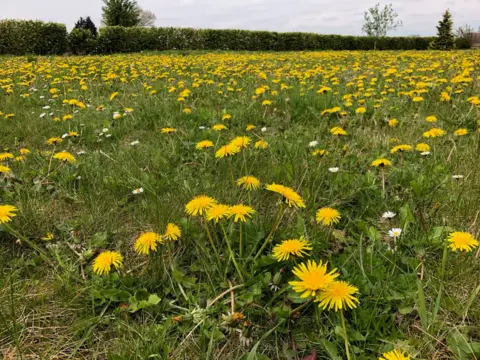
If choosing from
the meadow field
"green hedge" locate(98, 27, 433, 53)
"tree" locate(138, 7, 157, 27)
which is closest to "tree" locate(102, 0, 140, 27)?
"tree" locate(138, 7, 157, 27)

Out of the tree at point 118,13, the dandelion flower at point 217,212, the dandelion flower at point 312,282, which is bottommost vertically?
the dandelion flower at point 312,282

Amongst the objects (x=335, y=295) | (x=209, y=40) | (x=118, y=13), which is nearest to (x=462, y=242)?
(x=335, y=295)

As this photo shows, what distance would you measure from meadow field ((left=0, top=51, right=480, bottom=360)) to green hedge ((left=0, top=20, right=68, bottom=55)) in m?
17.1

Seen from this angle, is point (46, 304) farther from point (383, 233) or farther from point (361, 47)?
point (361, 47)

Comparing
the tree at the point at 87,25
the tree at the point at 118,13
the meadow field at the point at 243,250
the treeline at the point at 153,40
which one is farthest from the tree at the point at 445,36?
the tree at the point at 118,13

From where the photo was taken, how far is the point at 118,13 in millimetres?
47938

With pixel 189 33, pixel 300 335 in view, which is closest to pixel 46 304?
pixel 300 335

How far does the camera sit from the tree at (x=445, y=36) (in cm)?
2172

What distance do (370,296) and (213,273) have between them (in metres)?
0.62

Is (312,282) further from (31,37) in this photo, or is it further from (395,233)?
(31,37)

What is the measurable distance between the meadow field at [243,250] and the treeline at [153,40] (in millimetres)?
17103

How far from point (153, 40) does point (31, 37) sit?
6.18 metres

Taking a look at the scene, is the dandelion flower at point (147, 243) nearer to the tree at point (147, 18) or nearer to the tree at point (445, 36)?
the tree at point (445, 36)

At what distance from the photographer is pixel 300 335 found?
130 centimetres
